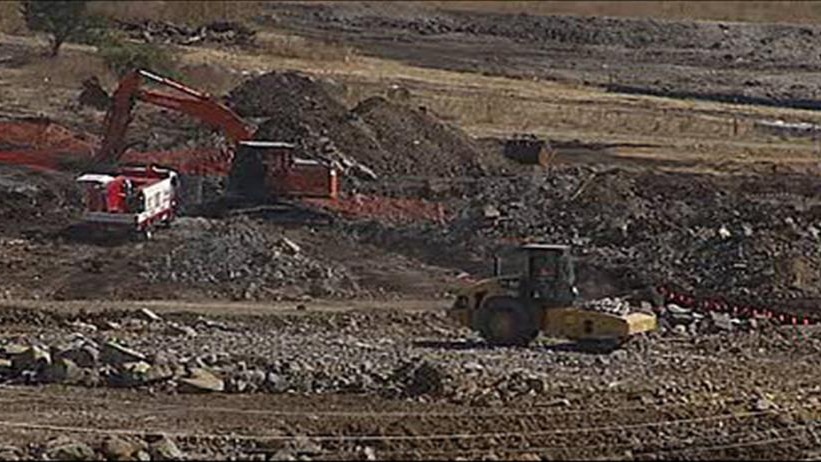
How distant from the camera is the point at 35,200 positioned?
34594 millimetres

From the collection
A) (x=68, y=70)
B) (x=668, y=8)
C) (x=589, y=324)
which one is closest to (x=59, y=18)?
(x=68, y=70)

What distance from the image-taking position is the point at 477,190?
36.7 m

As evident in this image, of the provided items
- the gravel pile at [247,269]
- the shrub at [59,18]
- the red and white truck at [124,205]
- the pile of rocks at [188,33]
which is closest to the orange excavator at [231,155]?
the red and white truck at [124,205]

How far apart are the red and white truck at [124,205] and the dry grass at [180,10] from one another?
2630 cm

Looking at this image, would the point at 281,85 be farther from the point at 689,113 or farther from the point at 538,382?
the point at 538,382

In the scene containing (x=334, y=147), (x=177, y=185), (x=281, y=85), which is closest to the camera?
(x=177, y=185)

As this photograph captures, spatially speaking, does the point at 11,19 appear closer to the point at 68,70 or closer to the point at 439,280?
the point at 68,70

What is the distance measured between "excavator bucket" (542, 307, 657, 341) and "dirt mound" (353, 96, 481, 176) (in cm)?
1266

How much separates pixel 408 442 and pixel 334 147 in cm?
1814

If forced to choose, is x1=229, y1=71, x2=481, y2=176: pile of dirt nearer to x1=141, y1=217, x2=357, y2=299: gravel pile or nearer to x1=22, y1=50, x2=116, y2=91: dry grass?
x1=141, y1=217, x2=357, y2=299: gravel pile

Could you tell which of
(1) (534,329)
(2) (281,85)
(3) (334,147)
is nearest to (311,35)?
(2) (281,85)

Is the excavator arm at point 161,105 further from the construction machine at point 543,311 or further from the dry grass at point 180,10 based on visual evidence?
the dry grass at point 180,10

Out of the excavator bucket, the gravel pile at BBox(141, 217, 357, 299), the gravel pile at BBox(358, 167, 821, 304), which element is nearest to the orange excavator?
the gravel pile at BBox(358, 167, 821, 304)

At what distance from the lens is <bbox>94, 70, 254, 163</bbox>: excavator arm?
36.0m
